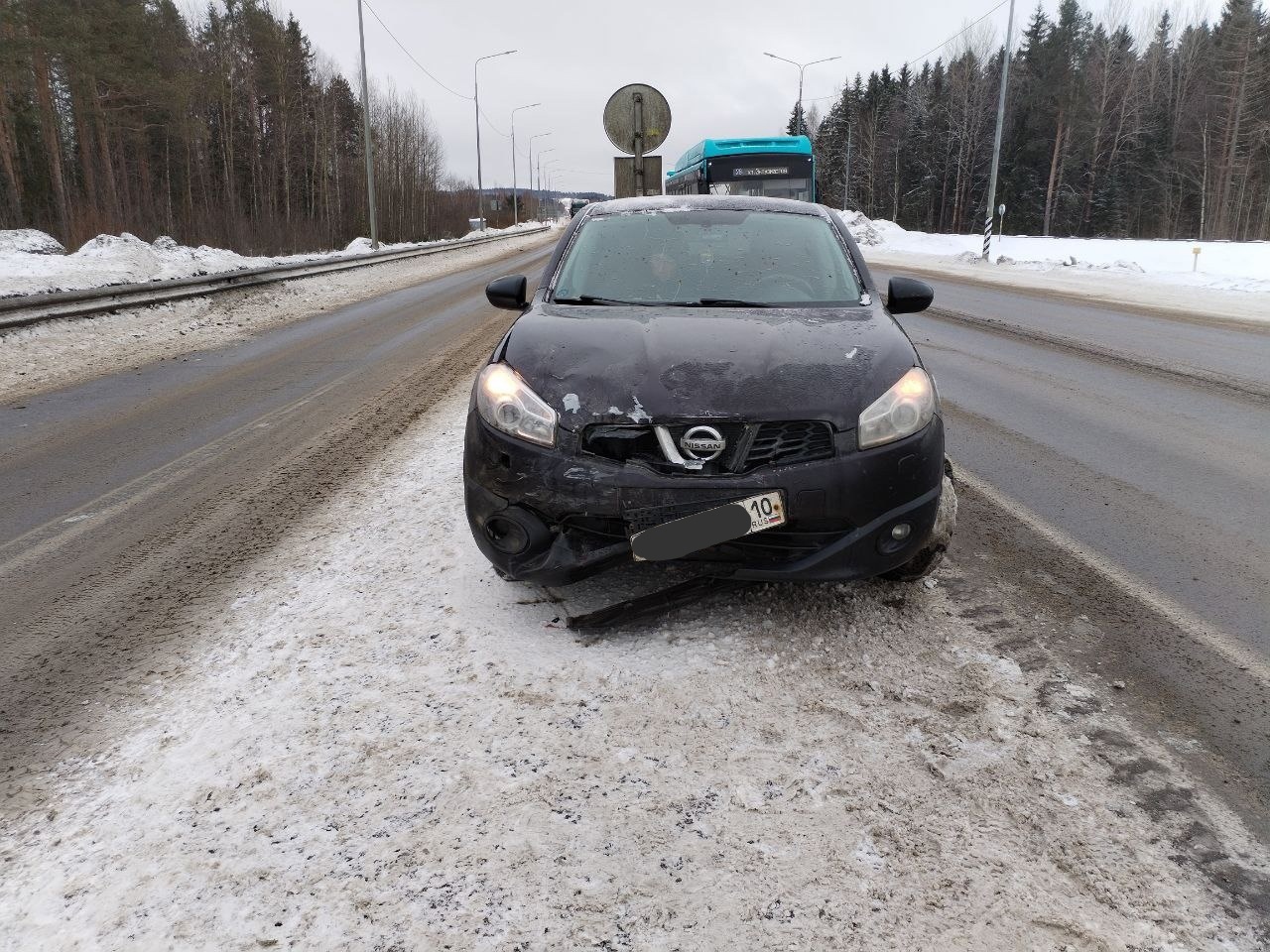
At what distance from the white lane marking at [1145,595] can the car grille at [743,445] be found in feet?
5.10

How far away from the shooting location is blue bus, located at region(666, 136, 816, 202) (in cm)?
2052

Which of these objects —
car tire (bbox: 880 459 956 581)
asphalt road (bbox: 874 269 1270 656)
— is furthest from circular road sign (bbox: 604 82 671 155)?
car tire (bbox: 880 459 956 581)

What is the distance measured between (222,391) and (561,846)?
21.3 feet

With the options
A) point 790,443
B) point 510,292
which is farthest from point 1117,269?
point 790,443

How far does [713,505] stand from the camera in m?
2.53

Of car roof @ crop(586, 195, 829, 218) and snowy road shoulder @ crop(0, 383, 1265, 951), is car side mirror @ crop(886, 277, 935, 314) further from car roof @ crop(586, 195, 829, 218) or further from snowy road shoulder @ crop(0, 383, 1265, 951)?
snowy road shoulder @ crop(0, 383, 1265, 951)

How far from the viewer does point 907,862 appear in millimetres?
1796

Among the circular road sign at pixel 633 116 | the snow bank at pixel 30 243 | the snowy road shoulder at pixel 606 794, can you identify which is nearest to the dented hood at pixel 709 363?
the snowy road shoulder at pixel 606 794

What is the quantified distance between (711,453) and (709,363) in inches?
16.5

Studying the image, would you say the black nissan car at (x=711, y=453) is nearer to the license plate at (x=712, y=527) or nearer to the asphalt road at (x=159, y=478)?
the license plate at (x=712, y=527)

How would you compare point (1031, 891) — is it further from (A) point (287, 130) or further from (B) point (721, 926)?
(A) point (287, 130)

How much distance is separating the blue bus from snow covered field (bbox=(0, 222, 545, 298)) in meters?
11.9

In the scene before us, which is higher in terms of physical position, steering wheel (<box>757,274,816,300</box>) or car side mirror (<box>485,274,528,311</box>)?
steering wheel (<box>757,274,816,300</box>)

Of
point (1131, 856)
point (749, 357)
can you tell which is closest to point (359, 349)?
point (749, 357)
